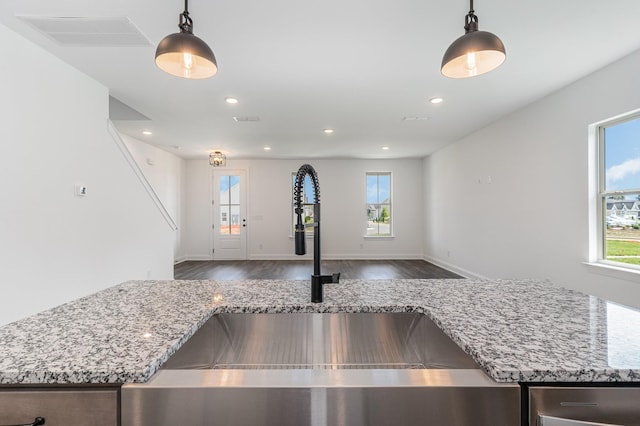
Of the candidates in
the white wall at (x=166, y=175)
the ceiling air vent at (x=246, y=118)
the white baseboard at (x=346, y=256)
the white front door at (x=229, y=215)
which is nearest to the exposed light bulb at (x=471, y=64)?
the ceiling air vent at (x=246, y=118)

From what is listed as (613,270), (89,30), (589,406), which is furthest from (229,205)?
(589,406)

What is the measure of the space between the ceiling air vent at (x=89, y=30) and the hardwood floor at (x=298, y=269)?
396cm

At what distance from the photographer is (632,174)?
2783mm

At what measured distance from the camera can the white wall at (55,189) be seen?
2326 mm

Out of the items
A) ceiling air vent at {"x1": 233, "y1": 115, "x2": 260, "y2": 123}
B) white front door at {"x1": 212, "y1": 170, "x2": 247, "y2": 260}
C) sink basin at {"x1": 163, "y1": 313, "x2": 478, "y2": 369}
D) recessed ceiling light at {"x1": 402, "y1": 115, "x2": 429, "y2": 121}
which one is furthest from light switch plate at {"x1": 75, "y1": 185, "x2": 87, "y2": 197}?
white front door at {"x1": 212, "y1": 170, "x2": 247, "y2": 260}

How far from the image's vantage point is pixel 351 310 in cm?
102

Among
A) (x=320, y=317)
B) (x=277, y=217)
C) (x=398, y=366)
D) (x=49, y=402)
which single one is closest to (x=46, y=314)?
(x=49, y=402)

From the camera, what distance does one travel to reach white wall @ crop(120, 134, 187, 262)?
573 centimetres

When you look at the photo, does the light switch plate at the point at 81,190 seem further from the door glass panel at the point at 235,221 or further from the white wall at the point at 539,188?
the white wall at the point at 539,188

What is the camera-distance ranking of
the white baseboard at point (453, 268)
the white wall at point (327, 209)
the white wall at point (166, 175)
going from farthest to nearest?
the white wall at point (327, 209)
the white wall at point (166, 175)
the white baseboard at point (453, 268)

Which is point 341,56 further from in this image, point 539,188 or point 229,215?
point 229,215

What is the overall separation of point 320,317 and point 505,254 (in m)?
4.32

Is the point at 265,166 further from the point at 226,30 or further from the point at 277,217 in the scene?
the point at 226,30

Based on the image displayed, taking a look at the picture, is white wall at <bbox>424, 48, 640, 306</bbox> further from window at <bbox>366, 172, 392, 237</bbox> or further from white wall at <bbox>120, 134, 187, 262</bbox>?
white wall at <bbox>120, 134, 187, 262</bbox>
